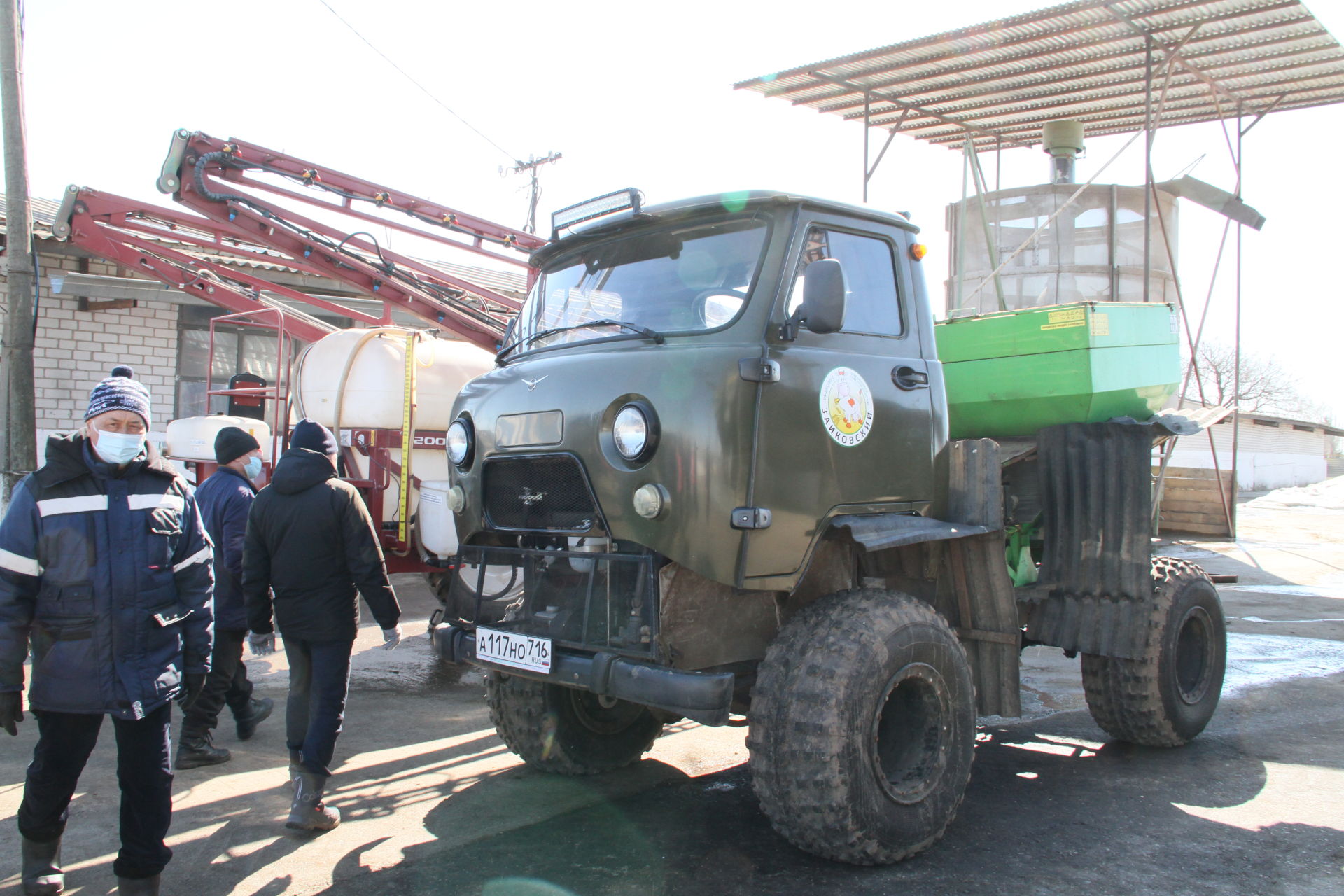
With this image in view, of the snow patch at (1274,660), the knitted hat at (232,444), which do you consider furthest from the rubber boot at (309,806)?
the snow patch at (1274,660)

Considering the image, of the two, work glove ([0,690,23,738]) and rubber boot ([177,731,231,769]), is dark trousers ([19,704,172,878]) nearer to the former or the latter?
work glove ([0,690,23,738])

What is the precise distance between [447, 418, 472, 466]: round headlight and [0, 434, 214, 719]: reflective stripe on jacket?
1.26m

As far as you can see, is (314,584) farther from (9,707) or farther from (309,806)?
(9,707)

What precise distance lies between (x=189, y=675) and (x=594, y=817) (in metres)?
1.84

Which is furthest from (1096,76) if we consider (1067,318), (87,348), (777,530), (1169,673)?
(87,348)

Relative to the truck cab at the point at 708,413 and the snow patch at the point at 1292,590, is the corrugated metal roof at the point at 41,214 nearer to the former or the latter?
the truck cab at the point at 708,413

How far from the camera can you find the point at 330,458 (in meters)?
4.70

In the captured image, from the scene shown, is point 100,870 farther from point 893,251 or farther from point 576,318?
point 893,251

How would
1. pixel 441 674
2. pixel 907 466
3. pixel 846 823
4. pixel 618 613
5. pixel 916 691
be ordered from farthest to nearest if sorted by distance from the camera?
pixel 441 674, pixel 907 466, pixel 916 691, pixel 618 613, pixel 846 823

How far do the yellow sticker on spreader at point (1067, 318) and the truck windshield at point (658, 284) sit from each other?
2365 mm

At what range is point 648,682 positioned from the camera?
11.4ft

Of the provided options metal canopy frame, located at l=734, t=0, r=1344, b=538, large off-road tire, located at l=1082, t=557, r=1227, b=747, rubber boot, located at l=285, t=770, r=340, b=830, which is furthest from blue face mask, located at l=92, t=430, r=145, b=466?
metal canopy frame, located at l=734, t=0, r=1344, b=538

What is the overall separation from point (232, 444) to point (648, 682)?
3264mm

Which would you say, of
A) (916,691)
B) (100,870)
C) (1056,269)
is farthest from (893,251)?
(1056,269)
